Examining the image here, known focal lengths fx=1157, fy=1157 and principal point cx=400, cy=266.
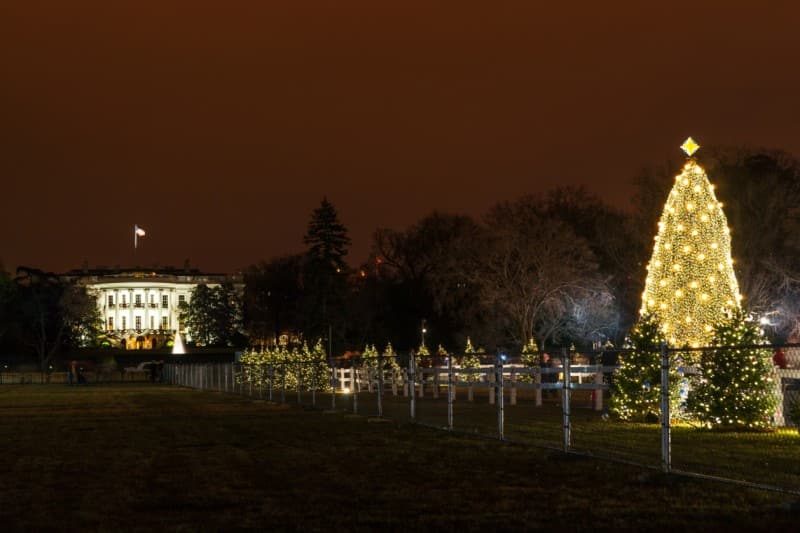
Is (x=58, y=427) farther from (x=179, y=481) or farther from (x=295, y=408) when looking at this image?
(x=179, y=481)

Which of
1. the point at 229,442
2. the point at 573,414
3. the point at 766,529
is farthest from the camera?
the point at 573,414

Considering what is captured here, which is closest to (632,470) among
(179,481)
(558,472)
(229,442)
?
(558,472)

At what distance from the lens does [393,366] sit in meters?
44.7

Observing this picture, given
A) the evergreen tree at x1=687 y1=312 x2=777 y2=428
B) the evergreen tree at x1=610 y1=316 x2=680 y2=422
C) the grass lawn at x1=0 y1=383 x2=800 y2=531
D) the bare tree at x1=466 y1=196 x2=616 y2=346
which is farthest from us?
the bare tree at x1=466 y1=196 x2=616 y2=346

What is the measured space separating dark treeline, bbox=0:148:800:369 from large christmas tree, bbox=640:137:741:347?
2574cm

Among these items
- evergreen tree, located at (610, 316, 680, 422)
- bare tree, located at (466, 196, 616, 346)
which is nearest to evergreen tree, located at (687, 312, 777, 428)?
evergreen tree, located at (610, 316, 680, 422)

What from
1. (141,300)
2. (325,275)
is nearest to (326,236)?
(325,275)

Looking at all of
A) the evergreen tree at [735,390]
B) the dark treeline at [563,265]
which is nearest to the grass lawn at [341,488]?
the evergreen tree at [735,390]

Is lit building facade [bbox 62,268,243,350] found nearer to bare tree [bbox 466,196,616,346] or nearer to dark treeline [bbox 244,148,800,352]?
dark treeline [bbox 244,148,800,352]

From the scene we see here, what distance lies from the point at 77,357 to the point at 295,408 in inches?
3799

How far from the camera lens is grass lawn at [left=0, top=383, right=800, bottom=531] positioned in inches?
406

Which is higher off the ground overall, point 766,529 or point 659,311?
point 659,311

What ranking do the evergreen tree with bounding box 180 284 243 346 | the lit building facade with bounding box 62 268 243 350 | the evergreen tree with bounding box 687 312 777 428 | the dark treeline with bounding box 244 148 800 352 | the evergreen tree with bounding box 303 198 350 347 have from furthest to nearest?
the lit building facade with bounding box 62 268 243 350 → the evergreen tree with bounding box 180 284 243 346 → the evergreen tree with bounding box 303 198 350 347 → the dark treeline with bounding box 244 148 800 352 → the evergreen tree with bounding box 687 312 777 428

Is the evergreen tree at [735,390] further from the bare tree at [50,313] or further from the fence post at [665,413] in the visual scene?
the bare tree at [50,313]
